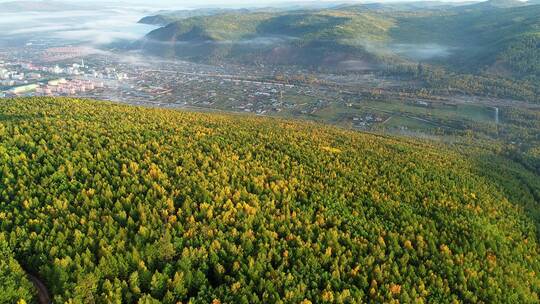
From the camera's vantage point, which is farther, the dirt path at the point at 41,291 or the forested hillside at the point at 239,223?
the forested hillside at the point at 239,223

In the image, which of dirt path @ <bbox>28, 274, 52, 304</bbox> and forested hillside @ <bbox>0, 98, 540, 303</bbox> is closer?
dirt path @ <bbox>28, 274, 52, 304</bbox>

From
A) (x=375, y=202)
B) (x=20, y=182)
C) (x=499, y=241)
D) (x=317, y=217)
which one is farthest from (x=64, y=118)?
(x=499, y=241)

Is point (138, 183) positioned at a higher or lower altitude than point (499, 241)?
higher

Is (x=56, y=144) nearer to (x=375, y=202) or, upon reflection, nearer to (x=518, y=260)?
(x=375, y=202)

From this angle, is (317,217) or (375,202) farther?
(375,202)
